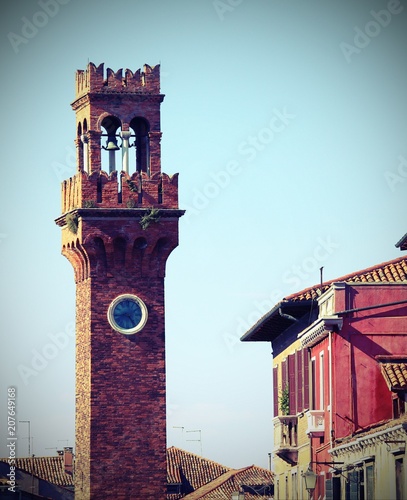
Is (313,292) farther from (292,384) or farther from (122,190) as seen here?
(122,190)

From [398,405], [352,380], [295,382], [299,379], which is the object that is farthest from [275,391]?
[398,405]

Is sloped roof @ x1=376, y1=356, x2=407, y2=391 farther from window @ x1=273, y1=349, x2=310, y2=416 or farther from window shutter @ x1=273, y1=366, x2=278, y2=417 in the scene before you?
window shutter @ x1=273, y1=366, x2=278, y2=417

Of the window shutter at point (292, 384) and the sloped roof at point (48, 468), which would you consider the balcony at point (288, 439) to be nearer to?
the window shutter at point (292, 384)

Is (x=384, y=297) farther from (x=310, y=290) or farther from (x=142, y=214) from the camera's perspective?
(x=142, y=214)

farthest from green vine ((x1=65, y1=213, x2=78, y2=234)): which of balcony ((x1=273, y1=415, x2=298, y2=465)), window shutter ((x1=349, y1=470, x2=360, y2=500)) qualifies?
window shutter ((x1=349, y1=470, x2=360, y2=500))

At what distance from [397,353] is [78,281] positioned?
18.6m

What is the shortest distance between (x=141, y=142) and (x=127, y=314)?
6.71 m

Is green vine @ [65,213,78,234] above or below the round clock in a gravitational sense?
above

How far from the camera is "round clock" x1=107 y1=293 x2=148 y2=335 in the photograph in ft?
225

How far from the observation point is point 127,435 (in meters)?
67.9

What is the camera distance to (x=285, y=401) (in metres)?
64.4

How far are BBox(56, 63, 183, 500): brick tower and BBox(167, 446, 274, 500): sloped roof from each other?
23.5 m

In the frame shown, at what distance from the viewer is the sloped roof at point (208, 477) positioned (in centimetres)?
9344

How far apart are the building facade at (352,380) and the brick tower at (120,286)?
7.69 meters
